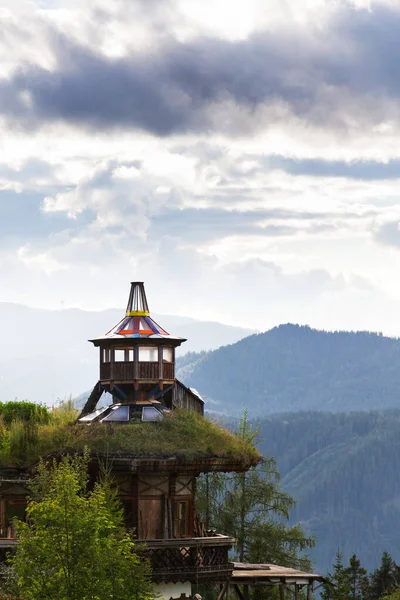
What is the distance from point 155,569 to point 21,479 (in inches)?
296

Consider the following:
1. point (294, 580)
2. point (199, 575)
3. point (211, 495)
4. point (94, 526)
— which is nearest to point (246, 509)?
point (211, 495)

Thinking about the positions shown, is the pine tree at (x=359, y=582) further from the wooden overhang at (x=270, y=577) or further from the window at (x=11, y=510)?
the window at (x=11, y=510)

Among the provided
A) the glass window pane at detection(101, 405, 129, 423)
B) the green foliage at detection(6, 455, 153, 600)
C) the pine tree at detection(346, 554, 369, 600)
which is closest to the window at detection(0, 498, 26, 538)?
the glass window pane at detection(101, 405, 129, 423)

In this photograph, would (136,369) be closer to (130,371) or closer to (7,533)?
(130,371)

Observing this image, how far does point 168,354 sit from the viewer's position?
56.5m

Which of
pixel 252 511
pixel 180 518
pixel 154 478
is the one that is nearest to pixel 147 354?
pixel 154 478

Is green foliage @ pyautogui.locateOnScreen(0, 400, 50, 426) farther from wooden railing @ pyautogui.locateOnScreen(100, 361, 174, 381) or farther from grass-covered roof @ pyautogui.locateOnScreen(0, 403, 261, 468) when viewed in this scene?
wooden railing @ pyautogui.locateOnScreen(100, 361, 174, 381)

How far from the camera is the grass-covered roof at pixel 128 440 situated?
168ft

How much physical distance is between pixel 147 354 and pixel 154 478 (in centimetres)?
635

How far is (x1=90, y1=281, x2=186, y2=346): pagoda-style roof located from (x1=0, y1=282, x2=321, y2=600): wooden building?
0.16 ft

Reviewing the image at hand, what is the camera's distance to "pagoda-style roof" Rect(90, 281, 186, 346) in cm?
5547

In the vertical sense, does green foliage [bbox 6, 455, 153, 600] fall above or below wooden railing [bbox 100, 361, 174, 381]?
below

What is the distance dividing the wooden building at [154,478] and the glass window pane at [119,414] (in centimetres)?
5

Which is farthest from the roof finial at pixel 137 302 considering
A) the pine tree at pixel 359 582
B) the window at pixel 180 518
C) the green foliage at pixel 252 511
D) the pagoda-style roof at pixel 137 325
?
the pine tree at pixel 359 582
